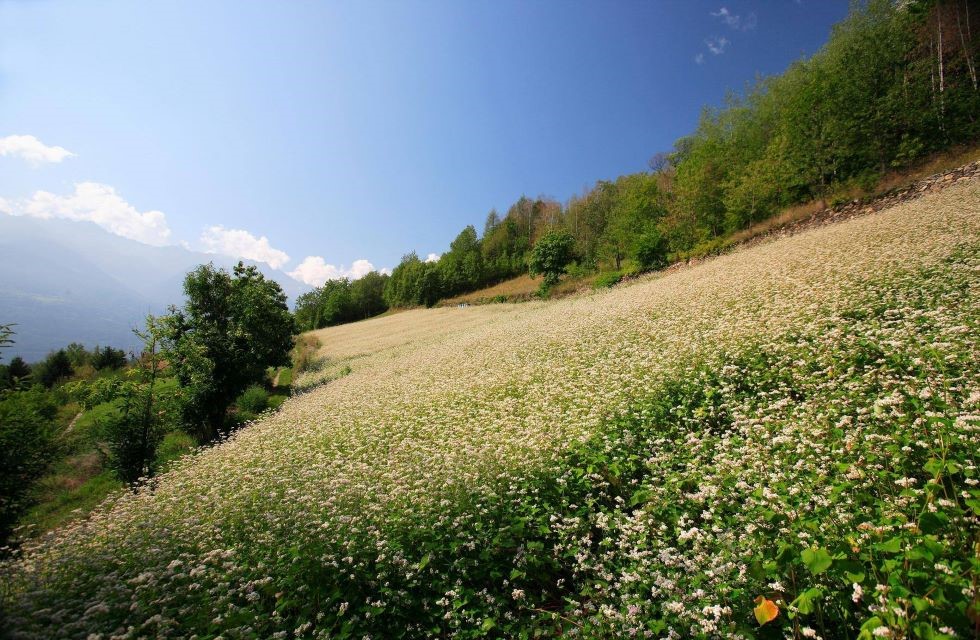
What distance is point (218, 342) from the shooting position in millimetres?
20484

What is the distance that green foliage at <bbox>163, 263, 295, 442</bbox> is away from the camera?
58.4ft

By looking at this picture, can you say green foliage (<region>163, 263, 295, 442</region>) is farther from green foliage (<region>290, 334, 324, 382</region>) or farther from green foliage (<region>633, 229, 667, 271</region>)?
green foliage (<region>633, 229, 667, 271</region>)

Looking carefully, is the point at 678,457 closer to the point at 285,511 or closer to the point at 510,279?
the point at 285,511

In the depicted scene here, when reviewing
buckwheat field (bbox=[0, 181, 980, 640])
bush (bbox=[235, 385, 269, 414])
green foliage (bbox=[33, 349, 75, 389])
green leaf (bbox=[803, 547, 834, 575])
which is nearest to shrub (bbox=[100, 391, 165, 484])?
buckwheat field (bbox=[0, 181, 980, 640])

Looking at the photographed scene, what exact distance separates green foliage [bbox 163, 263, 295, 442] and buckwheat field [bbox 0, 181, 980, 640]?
1014cm

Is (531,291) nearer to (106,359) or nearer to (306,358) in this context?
(306,358)

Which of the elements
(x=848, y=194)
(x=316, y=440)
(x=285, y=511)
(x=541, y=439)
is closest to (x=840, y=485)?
(x=541, y=439)

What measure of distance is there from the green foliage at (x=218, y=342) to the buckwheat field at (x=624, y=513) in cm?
1014

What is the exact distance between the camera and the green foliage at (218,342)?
1780 cm

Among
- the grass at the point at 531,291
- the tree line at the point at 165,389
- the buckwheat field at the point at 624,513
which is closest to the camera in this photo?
the buckwheat field at the point at 624,513

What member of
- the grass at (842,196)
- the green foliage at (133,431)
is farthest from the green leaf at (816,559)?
the grass at (842,196)

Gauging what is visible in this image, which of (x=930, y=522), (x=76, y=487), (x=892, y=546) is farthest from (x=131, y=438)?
(x=930, y=522)

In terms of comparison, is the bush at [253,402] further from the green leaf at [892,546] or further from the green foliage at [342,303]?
the green foliage at [342,303]

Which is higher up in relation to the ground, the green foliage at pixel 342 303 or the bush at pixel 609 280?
the green foliage at pixel 342 303
